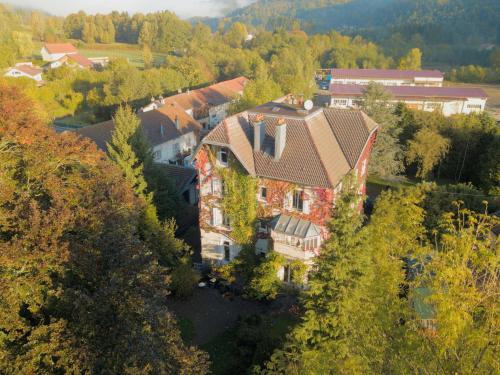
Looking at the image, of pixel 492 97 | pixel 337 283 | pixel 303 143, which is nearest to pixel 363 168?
pixel 303 143

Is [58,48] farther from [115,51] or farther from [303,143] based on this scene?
[303,143]

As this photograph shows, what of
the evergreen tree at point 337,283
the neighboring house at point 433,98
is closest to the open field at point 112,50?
the neighboring house at point 433,98

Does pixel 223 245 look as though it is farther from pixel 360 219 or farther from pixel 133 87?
pixel 133 87

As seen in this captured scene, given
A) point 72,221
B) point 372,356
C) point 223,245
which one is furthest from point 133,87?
point 372,356

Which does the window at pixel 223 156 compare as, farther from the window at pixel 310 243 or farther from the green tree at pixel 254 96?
the green tree at pixel 254 96

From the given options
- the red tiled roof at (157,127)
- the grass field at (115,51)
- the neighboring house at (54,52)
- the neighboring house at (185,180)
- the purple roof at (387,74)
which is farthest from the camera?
the grass field at (115,51)

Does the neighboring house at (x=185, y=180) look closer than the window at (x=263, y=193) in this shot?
No
